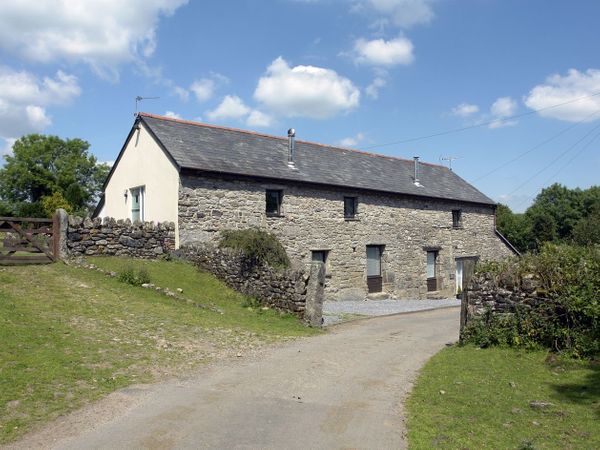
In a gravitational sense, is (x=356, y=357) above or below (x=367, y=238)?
below

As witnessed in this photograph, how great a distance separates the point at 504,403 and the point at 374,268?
17580mm

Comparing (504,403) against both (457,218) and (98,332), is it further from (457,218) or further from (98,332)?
(457,218)

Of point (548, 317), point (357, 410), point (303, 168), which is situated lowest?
point (357, 410)

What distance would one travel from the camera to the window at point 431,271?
27062 mm

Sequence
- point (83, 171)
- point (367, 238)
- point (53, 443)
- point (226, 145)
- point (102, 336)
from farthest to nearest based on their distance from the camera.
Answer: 1. point (83, 171)
2. point (367, 238)
3. point (226, 145)
4. point (102, 336)
5. point (53, 443)

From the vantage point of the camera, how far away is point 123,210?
23.0m

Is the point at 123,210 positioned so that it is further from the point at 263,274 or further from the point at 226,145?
the point at 263,274

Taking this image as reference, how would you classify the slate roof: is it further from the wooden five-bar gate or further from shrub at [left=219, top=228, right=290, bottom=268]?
the wooden five-bar gate

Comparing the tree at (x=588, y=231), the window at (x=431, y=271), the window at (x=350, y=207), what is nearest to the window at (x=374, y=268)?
the window at (x=350, y=207)

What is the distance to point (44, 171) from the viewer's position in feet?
172

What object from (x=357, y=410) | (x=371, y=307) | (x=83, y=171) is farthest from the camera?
(x=83, y=171)

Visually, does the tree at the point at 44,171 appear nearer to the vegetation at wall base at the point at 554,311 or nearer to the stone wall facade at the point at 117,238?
the stone wall facade at the point at 117,238

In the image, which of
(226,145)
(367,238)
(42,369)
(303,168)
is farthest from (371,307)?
(42,369)

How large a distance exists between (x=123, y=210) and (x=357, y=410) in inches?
736
